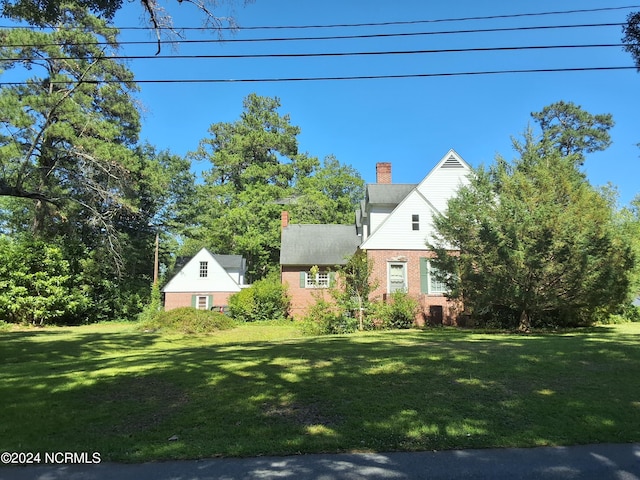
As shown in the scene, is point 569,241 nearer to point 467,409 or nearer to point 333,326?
point 333,326

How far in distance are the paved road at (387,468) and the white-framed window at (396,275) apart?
18463 mm

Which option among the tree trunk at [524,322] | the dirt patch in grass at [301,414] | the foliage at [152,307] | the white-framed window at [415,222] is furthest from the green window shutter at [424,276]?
the foliage at [152,307]

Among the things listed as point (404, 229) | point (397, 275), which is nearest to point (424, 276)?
point (397, 275)

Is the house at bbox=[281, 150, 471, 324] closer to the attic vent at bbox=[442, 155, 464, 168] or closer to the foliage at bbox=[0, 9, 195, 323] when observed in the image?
the attic vent at bbox=[442, 155, 464, 168]

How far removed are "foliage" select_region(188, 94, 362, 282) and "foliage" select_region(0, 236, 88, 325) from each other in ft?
54.8

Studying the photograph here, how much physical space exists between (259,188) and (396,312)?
28129 mm

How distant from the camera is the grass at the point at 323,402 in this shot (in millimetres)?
5000

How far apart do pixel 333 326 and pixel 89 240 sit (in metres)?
22.7

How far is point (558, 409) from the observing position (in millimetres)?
5934

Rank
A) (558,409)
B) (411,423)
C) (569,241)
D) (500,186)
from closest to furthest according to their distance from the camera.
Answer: (411,423) < (558,409) < (569,241) < (500,186)

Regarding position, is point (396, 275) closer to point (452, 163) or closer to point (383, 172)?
point (452, 163)

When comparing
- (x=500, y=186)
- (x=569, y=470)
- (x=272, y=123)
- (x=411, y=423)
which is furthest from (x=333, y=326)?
(x=272, y=123)

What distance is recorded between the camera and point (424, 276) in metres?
23.2

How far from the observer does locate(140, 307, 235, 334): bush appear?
72.5ft
